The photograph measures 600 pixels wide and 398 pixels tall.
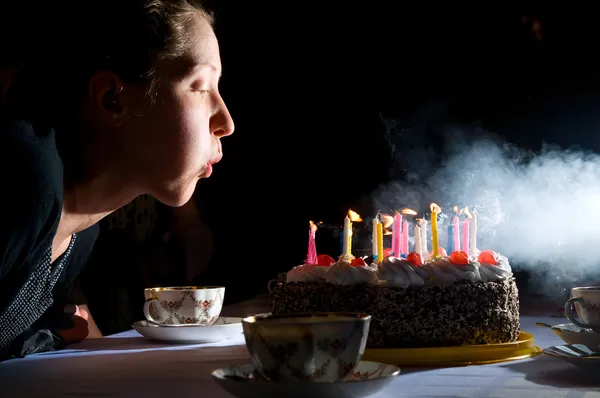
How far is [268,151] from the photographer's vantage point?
4785 millimetres

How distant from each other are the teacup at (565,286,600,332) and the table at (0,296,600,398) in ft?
0.36

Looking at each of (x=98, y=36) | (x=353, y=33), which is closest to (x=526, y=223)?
(x=353, y=33)

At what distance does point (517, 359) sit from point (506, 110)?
10.6 feet

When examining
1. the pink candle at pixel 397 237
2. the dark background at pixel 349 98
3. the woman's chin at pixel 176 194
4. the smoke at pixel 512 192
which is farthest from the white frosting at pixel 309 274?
the dark background at pixel 349 98

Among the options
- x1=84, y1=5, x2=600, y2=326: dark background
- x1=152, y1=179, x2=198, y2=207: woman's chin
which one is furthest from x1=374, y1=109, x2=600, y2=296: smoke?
x1=152, y1=179, x2=198, y2=207: woman's chin

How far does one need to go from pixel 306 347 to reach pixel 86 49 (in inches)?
35.8

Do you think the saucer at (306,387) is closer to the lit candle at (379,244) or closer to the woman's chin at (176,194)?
the lit candle at (379,244)

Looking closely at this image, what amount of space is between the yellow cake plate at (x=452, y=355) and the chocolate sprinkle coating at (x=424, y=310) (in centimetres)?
7

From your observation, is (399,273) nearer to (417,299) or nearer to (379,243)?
(417,299)

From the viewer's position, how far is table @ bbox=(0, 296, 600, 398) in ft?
2.91

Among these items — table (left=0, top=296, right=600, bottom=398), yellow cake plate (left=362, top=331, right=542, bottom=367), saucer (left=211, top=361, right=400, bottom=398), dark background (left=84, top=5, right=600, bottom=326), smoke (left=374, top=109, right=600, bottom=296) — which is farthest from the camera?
dark background (left=84, top=5, right=600, bottom=326)

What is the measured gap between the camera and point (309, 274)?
1.28 m

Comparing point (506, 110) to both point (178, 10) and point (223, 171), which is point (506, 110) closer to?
point (223, 171)

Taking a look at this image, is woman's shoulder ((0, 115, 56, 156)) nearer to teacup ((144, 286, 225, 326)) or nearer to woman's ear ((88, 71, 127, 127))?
woman's ear ((88, 71, 127, 127))
